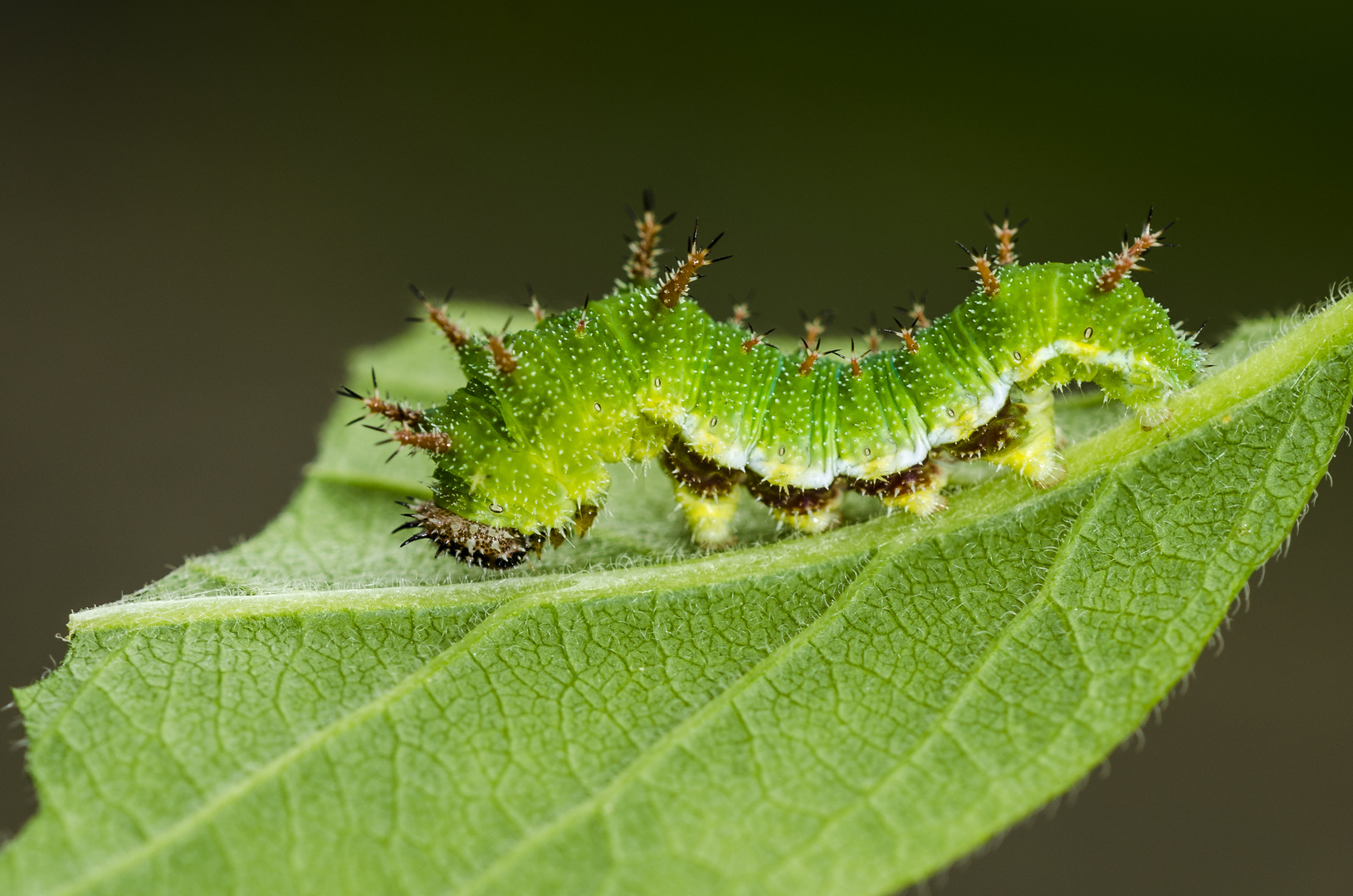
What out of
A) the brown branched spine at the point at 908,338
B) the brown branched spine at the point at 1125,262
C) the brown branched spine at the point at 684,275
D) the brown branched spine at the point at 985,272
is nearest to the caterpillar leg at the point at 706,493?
the brown branched spine at the point at 684,275

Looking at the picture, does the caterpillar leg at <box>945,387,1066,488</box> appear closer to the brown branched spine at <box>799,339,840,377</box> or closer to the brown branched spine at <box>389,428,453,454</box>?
the brown branched spine at <box>799,339,840,377</box>

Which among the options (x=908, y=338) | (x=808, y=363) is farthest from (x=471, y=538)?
(x=908, y=338)

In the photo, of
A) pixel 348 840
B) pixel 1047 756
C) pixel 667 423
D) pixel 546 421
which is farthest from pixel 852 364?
pixel 348 840

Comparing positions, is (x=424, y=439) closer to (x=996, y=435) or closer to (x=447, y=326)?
(x=447, y=326)

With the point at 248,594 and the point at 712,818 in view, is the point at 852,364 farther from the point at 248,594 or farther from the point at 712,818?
the point at 248,594

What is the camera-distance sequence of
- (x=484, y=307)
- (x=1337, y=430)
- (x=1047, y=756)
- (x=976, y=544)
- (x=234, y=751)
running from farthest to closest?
(x=484, y=307) < (x=976, y=544) < (x=1337, y=430) < (x=234, y=751) < (x=1047, y=756)

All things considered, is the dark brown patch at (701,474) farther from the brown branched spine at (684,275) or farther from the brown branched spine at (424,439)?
the brown branched spine at (424,439)
